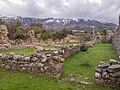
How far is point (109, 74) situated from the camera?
12.3 meters

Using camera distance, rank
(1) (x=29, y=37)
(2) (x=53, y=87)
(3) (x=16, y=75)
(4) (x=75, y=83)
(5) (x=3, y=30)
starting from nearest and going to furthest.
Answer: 1. (2) (x=53, y=87)
2. (4) (x=75, y=83)
3. (3) (x=16, y=75)
4. (5) (x=3, y=30)
5. (1) (x=29, y=37)

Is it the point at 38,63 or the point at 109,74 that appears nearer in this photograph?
the point at 109,74

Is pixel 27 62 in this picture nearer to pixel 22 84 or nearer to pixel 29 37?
pixel 22 84

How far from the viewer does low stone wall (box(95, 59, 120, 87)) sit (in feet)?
39.8

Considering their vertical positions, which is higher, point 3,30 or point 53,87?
point 3,30

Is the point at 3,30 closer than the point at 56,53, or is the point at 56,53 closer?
the point at 56,53

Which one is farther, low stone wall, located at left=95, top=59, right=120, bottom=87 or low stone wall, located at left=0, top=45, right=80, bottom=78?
low stone wall, located at left=0, top=45, right=80, bottom=78

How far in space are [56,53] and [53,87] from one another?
121 inches

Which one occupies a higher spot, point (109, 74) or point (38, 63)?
point (38, 63)

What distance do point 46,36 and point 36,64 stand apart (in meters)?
39.3

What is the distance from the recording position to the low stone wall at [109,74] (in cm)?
1212

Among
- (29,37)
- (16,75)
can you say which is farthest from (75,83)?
(29,37)

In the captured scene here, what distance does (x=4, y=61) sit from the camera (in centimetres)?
1470

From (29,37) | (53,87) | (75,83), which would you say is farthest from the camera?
(29,37)
